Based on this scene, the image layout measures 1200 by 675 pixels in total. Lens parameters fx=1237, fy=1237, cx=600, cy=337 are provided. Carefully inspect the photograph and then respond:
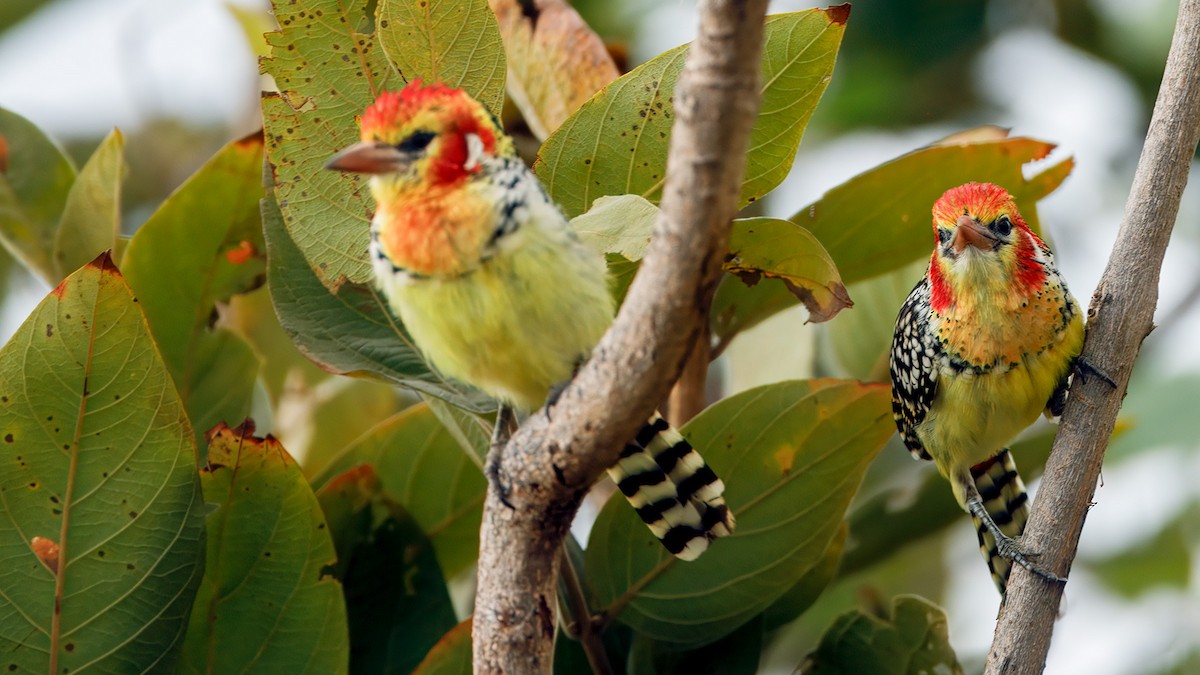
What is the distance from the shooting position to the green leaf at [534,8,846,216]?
205 cm

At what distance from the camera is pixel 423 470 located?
262cm

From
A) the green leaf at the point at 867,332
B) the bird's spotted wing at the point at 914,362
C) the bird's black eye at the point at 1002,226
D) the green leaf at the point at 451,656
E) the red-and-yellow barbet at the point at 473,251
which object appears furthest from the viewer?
the green leaf at the point at 867,332

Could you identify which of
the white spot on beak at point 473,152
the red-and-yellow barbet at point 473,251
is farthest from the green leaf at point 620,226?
the white spot on beak at point 473,152

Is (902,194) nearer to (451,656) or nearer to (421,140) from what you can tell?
(421,140)

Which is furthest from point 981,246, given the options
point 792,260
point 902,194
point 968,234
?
point 792,260

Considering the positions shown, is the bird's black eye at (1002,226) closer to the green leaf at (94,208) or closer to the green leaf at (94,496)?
the green leaf at (94,496)

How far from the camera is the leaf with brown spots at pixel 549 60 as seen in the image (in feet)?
8.68

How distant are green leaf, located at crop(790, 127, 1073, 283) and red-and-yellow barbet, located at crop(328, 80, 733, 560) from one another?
68 cm

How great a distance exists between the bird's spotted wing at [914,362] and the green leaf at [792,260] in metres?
0.75

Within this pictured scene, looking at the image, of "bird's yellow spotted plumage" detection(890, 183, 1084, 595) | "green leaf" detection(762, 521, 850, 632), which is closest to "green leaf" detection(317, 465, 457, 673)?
"green leaf" detection(762, 521, 850, 632)

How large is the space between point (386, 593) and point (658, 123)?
1059mm

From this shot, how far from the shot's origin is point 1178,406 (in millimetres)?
3916

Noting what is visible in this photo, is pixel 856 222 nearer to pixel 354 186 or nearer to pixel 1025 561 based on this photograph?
pixel 1025 561

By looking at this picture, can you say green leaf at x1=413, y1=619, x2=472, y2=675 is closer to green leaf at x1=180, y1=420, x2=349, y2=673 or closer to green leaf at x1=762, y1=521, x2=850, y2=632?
green leaf at x1=180, y1=420, x2=349, y2=673
